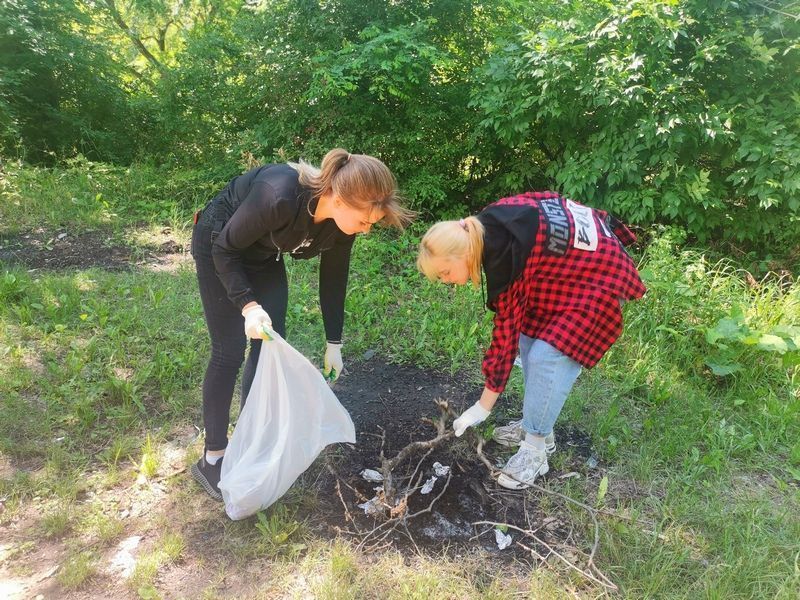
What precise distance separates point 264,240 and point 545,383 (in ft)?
4.02

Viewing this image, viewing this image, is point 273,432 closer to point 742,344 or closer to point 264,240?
point 264,240

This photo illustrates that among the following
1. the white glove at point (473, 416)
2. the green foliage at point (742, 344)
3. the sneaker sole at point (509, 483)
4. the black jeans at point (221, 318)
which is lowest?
the sneaker sole at point (509, 483)

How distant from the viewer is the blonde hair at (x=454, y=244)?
1.76 m

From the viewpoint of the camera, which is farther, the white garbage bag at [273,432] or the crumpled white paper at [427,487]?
the crumpled white paper at [427,487]

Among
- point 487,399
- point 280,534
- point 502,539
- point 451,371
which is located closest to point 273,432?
point 280,534

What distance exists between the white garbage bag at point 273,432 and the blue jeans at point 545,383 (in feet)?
2.76

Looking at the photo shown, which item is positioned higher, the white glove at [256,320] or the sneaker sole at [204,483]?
the white glove at [256,320]

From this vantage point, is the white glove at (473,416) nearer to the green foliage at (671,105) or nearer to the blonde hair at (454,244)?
the blonde hair at (454,244)

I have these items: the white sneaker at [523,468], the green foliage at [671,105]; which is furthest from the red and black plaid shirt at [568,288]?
the green foliage at [671,105]

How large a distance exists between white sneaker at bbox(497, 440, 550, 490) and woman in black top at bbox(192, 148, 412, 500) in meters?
1.06

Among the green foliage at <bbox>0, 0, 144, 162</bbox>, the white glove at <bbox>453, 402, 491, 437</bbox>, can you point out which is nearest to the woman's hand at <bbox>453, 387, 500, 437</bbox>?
the white glove at <bbox>453, 402, 491, 437</bbox>

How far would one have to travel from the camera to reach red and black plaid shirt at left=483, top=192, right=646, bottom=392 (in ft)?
6.18

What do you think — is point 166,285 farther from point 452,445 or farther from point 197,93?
point 197,93

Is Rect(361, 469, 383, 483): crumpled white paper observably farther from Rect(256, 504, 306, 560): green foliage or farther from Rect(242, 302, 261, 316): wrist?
Rect(242, 302, 261, 316): wrist
